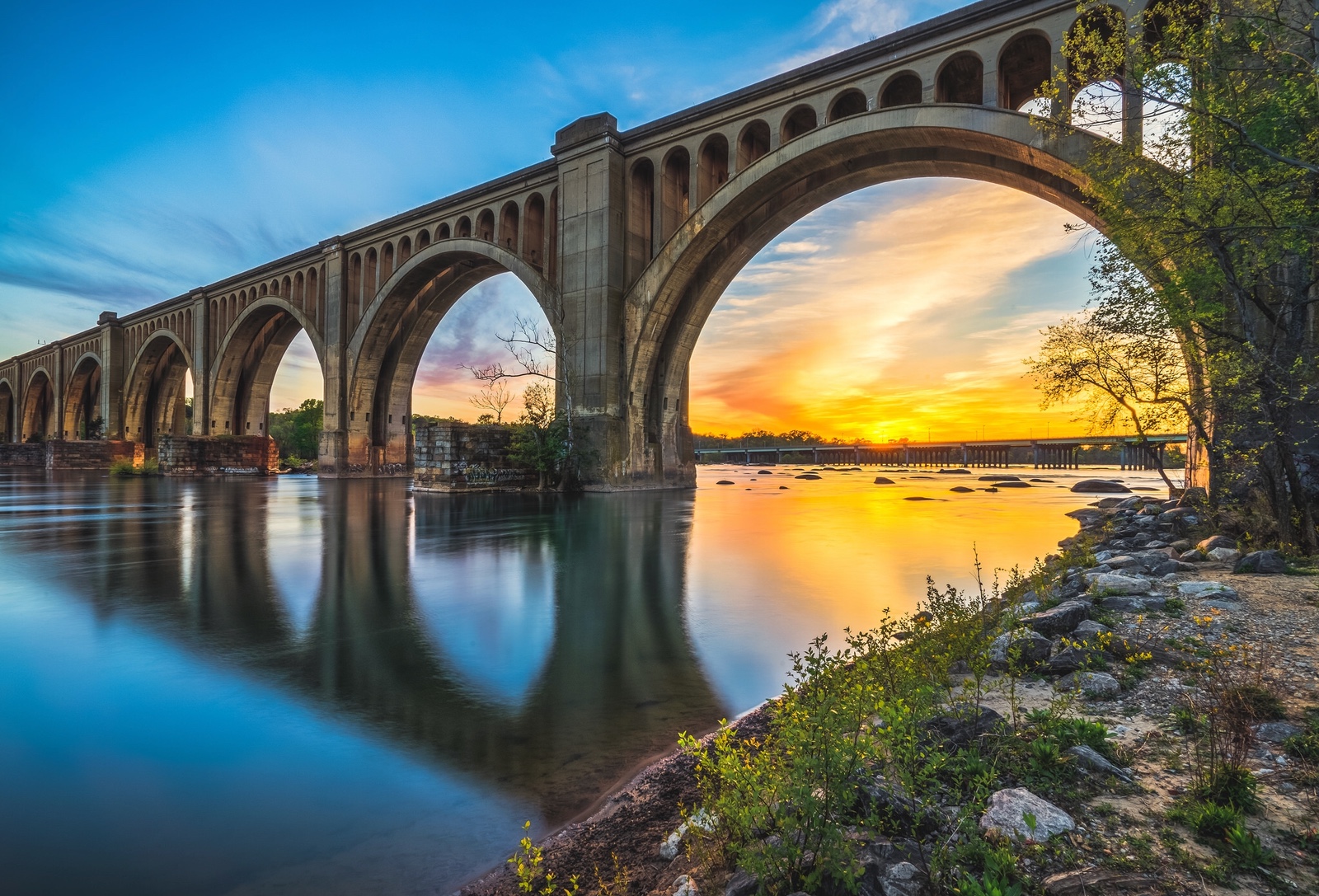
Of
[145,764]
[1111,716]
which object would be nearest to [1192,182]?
[1111,716]

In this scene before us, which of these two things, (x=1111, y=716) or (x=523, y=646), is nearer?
(x=1111, y=716)

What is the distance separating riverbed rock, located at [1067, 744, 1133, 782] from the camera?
2.31 m

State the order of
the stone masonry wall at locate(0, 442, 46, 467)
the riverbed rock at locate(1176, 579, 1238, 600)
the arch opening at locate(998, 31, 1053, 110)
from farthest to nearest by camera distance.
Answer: the stone masonry wall at locate(0, 442, 46, 467), the arch opening at locate(998, 31, 1053, 110), the riverbed rock at locate(1176, 579, 1238, 600)

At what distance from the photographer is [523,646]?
15.6 feet

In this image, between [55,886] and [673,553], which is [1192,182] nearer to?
[673,553]

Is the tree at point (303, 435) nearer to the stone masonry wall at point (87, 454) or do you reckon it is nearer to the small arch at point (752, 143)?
the stone masonry wall at point (87, 454)

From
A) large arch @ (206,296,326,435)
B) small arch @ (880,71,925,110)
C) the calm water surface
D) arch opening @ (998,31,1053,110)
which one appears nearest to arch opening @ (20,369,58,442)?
large arch @ (206,296,326,435)

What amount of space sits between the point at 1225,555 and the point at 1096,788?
230 inches

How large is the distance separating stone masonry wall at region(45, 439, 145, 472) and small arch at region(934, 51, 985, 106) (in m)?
48.1

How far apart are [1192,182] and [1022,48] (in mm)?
12903

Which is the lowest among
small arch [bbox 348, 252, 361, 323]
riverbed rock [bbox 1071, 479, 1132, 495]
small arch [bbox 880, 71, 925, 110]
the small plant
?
riverbed rock [bbox 1071, 479, 1132, 495]

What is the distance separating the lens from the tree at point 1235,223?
543cm

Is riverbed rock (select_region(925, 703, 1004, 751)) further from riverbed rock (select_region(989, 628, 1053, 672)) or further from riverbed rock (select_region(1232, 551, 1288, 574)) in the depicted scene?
riverbed rock (select_region(1232, 551, 1288, 574))

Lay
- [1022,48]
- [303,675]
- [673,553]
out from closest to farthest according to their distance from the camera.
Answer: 1. [303,675]
2. [673,553]
3. [1022,48]
